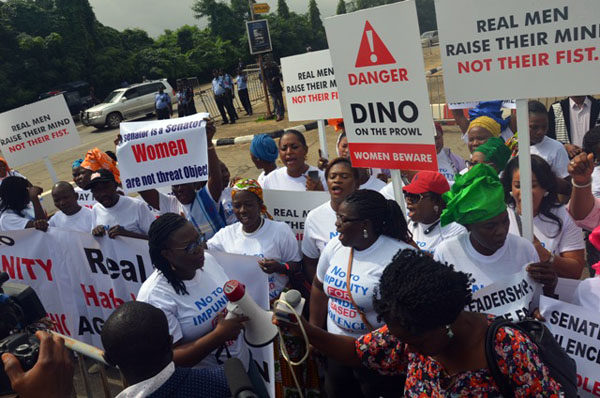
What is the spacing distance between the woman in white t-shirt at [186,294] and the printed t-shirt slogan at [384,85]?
1.42 m

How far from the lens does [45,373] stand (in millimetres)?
1895

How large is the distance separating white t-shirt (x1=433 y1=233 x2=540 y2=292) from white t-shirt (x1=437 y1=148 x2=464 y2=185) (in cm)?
208

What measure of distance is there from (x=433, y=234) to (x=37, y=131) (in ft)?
18.6

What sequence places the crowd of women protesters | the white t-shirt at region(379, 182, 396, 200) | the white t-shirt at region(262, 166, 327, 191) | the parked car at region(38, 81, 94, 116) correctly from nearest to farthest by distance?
the crowd of women protesters, the white t-shirt at region(379, 182, 396, 200), the white t-shirt at region(262, 166, 327, 191), the parked car at region(38, 81, 94, 116)

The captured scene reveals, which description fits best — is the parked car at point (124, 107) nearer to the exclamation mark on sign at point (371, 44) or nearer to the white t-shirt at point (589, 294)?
the exclamation mark on sign at point (371, 44)

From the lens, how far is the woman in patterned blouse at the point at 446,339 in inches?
67.2

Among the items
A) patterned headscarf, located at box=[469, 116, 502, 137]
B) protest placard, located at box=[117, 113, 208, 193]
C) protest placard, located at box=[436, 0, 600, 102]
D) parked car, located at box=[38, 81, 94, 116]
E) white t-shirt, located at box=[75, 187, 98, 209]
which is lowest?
white t-shirt, located at box=[75, 187, 98, 209]

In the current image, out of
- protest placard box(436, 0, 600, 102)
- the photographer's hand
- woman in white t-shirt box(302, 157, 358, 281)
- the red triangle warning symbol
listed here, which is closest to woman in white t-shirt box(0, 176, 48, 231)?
woman in white t-shirt box(302, 157, 358, 281)

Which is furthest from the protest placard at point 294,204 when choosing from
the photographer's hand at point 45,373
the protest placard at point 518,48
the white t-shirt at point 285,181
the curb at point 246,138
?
the curb at point 246,138

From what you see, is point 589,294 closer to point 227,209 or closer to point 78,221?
point 227,209

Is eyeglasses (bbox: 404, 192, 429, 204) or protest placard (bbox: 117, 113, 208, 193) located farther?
protest placard (bbox: 117, 113, 208, 193)

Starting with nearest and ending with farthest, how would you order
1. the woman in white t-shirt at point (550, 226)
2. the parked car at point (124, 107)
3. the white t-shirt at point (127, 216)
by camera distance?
the woman in white t-shirt at point (550, 226) → the white t-shirt at point (127, 216) → the parked car at point (124, 107)

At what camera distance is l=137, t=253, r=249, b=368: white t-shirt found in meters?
2.84

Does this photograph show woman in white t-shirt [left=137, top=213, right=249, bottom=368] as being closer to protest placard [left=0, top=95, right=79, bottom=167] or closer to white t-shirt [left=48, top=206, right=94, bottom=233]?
white t-shirt [left=48, top=206, right=94, bottom=233]
